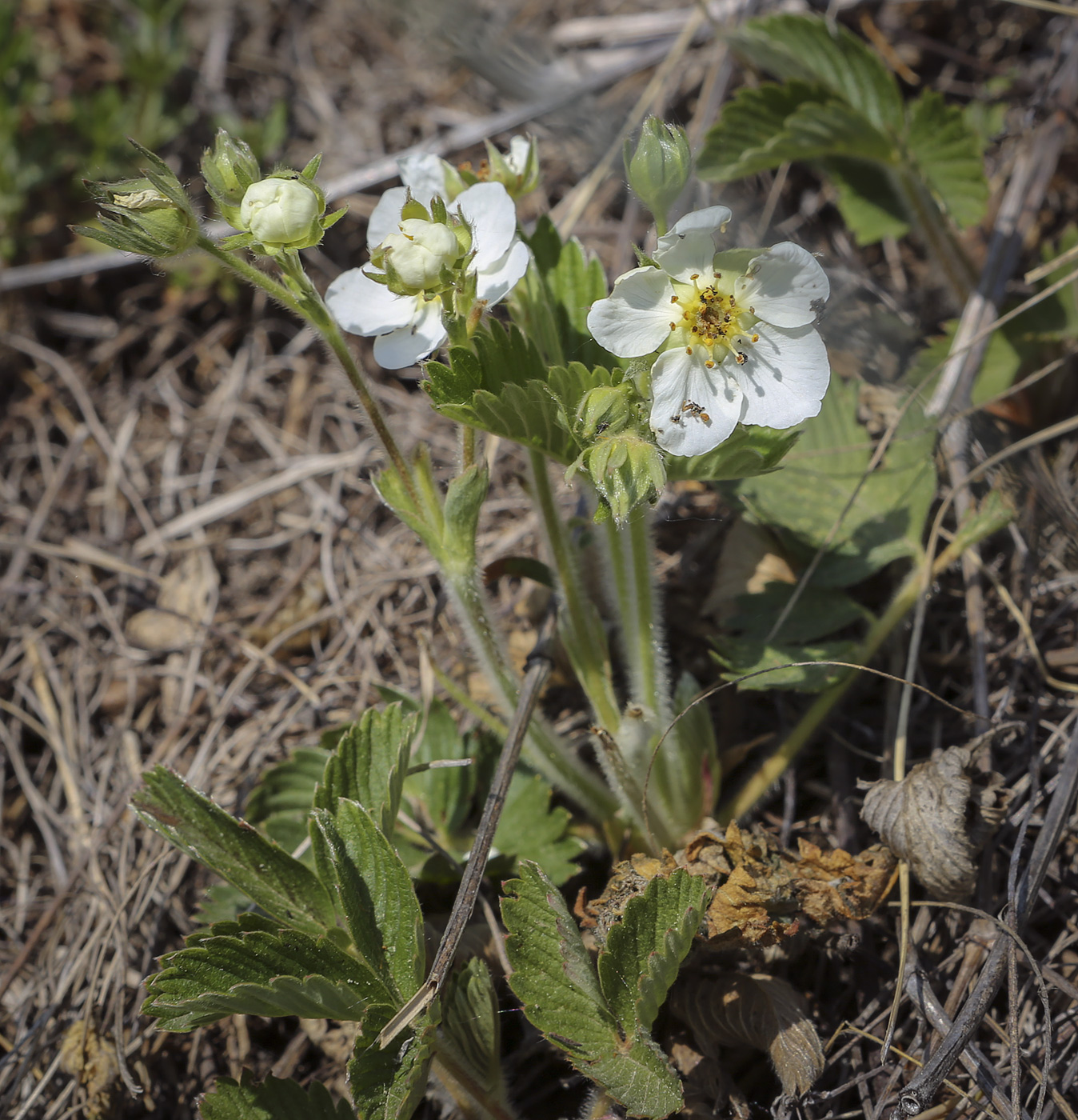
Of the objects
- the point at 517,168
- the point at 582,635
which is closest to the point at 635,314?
the point at 517,168

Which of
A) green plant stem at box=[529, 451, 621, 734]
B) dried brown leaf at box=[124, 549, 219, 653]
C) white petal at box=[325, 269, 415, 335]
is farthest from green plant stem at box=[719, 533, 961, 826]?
dried brown leaf at box=[124, 549, 219, 653]

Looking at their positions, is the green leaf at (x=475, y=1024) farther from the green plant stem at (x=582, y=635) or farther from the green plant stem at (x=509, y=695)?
the green plant stem at (x=582, y=635)

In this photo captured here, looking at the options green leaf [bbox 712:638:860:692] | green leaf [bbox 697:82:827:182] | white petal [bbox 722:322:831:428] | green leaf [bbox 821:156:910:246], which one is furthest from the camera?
green leaf [bbox 821:156:910:246]

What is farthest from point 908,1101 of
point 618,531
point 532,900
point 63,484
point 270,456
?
point 63,484

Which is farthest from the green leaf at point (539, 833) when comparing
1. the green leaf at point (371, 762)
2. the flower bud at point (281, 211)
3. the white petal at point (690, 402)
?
the flower bud at point (281, 211)

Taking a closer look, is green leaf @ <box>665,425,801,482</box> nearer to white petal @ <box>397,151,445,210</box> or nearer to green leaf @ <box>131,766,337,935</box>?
white petal @ <box>397,151,445,210</box>

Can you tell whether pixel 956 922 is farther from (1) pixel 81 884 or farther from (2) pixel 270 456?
(2) pixel 270 456
